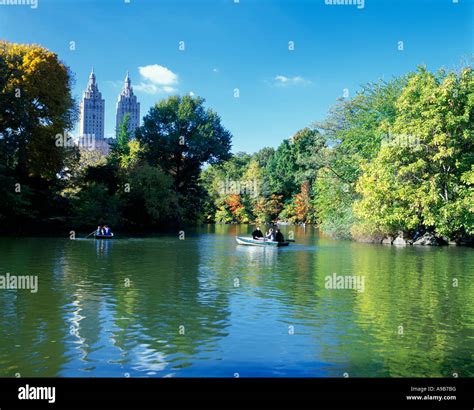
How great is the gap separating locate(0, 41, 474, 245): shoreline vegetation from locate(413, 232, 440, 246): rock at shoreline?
0.09 m

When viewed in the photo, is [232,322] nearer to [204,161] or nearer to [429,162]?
[429,162]

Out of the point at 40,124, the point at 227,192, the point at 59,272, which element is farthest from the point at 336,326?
the point at 227,192

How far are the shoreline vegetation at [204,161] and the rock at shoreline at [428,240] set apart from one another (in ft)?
0.31

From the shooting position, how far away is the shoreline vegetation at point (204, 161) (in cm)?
3278

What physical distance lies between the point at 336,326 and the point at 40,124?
3400cm

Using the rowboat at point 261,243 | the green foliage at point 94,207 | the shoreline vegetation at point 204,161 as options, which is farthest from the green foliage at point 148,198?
the rowboat at point 261,243

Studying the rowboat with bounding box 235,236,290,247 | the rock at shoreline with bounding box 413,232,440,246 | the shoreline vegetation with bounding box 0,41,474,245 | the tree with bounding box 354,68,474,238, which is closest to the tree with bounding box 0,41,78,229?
the shoreline vegetation with bounding box 0,41,474,245

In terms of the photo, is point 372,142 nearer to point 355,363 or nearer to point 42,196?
point 42,196

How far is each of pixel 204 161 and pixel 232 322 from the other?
51.7 m

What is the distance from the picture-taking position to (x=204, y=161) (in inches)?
2440

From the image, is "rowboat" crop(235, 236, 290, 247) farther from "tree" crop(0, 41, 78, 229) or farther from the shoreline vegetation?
"tree" crop(0, 41, 78, 229)
